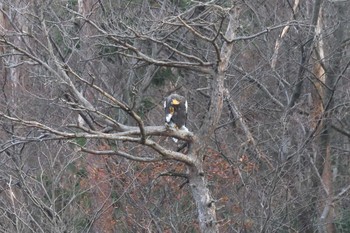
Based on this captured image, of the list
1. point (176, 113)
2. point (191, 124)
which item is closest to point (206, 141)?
point (176, 113)

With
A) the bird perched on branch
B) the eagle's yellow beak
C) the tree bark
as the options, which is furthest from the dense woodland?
the eagle's yellow beak

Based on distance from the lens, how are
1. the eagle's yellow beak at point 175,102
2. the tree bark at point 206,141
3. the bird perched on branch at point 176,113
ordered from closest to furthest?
the tree bark at point 206,141 → the bird perched on branch at point 176,113 → the eagle's yellow beak at point 175,102

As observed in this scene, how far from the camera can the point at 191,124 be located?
1633 centimetres

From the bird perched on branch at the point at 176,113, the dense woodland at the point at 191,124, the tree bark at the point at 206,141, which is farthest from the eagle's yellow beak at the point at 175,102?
the tree bark at the point at 206,141

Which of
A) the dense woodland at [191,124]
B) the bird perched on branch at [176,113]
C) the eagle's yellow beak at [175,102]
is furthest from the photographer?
the eagle's yellow beak at [175,102]

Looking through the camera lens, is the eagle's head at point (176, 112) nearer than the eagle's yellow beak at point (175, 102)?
Yes

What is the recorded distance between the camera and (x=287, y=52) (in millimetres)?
16984

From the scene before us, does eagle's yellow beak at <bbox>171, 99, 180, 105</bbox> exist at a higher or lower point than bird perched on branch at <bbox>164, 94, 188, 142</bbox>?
higher

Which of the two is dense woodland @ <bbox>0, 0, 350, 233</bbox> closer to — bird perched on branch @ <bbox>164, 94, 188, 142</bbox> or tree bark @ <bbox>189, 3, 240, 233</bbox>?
tree bark @ <bbox>189, 3, 240, 233</bbox>

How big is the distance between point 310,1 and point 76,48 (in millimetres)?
4864

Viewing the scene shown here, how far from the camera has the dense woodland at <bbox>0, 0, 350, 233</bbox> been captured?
37.4 ft

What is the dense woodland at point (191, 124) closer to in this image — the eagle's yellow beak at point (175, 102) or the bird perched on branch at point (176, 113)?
the bird perched on branch at point (176, 113)

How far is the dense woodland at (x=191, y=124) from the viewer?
11.4 metres

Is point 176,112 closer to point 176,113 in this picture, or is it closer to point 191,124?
point 176,113
